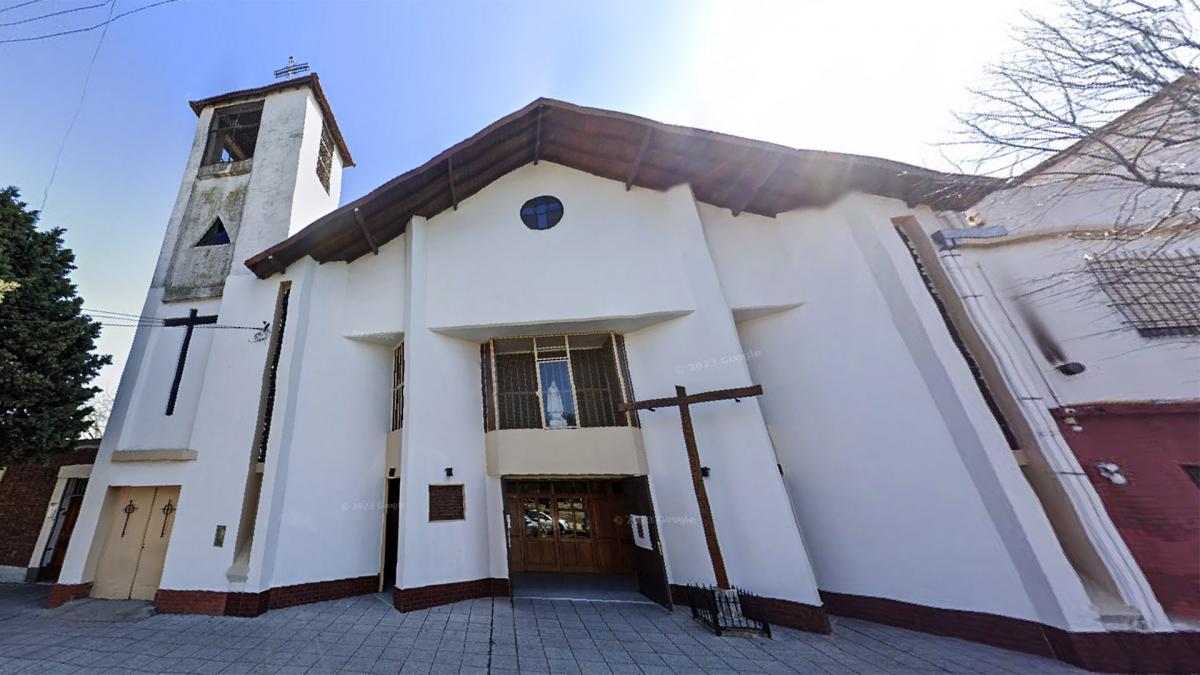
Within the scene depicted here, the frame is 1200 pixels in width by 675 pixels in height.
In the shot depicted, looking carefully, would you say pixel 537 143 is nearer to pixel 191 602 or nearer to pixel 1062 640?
pixel 191 602

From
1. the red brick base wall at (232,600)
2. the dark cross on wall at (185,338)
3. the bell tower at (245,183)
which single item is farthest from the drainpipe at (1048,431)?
the dark cross on wall at (185,338)

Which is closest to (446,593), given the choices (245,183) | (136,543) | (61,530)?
(136,543)

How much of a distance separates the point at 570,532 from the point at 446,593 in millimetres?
3528

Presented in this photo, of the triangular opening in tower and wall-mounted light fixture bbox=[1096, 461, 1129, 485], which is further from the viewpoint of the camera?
the triangular opening in tower

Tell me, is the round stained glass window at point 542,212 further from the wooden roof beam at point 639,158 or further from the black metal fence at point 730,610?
the black metal fence at point 730,610

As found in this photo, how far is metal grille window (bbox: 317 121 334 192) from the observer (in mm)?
12125

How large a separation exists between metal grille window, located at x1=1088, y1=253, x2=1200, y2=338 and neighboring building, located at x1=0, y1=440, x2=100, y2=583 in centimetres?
1922

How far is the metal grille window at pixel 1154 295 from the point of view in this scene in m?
5.59

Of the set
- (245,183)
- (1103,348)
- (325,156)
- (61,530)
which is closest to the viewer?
(1103,348)

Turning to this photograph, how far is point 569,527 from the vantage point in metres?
10.0

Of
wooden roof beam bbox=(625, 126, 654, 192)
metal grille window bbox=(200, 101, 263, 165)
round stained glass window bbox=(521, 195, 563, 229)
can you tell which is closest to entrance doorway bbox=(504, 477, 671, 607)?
round stained glass window bbox=(521, 195, 563, 229)

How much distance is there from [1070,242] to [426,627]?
11.2 metres

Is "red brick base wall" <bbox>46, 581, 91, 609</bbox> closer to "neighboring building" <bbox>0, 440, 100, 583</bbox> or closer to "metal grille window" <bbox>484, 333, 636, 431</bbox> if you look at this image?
"neighboring building" <bbox>0, 440, 100, 583</bbox>

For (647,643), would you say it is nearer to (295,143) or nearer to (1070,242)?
(1070,242)
